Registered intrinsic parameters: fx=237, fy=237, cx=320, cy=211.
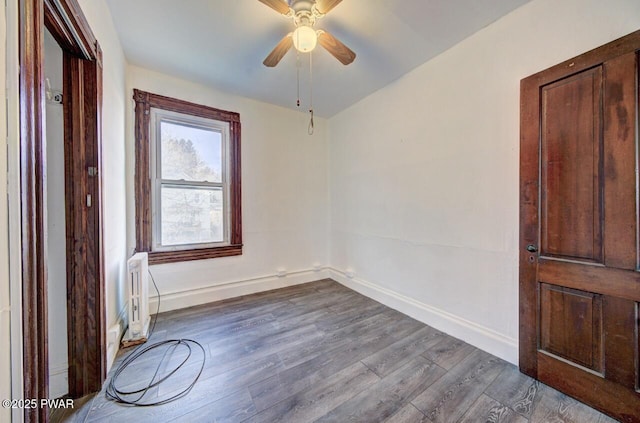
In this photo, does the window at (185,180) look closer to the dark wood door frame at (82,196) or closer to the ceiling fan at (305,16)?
the dark wood door frame at (82,196)

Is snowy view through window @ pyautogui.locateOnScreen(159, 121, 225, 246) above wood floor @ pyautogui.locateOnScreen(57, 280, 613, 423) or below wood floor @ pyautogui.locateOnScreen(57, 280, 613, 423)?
above

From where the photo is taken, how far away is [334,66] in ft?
7.98

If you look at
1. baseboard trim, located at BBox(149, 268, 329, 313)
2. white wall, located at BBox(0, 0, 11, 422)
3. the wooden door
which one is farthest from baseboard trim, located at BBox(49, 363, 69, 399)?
the wooden door

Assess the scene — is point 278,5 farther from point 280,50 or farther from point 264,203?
point 264,203

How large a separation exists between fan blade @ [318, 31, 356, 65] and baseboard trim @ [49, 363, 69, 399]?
273cm

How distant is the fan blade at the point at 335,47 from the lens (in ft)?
5.60

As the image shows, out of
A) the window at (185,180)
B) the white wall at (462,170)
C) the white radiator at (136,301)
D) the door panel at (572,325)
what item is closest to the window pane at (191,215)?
the window at (185,180)

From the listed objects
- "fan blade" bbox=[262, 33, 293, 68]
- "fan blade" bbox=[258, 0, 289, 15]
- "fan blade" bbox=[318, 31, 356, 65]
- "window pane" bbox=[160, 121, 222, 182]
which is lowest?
"window pane" bbox=[160, 121, 222, 182]

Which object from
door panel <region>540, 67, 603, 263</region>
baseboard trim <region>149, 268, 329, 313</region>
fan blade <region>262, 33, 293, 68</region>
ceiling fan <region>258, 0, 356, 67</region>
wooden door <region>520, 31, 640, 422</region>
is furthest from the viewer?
baseboard trim <region>149, 268, 329, 313</region>

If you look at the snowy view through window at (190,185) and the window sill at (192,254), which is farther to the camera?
the snowy view through window at (190,185)

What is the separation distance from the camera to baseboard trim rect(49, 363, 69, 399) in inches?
56.8

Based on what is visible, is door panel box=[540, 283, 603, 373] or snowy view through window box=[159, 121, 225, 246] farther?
snowy view through window box=[159, 121, 225, 246]

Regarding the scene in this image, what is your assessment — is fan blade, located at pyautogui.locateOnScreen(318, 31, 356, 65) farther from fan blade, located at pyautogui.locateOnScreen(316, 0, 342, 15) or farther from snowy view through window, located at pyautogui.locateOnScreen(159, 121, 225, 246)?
snowy view through window, located at pyautogui.locateOnScreen(159, 121, 225, 246)

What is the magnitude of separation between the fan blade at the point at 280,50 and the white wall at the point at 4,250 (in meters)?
1.41
